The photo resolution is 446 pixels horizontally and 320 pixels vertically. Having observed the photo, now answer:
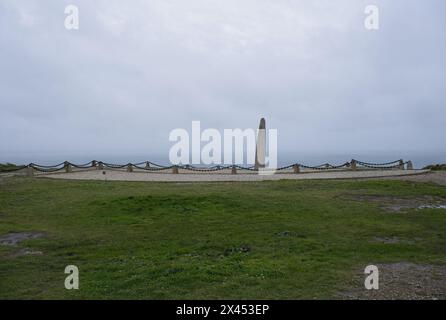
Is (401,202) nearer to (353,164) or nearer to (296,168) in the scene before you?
(296,168)

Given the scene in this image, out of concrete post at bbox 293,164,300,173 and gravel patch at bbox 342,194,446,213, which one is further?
concrete post at bbox 293,164,300,173

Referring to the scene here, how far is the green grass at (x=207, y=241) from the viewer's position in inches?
232

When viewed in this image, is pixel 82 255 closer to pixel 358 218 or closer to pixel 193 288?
pixel 193 288

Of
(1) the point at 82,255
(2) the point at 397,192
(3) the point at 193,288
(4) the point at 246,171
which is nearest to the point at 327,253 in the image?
(3) the point at 193,288

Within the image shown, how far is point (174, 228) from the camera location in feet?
32.0

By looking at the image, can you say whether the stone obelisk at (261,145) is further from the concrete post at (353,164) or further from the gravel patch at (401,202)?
the gravel patch at (401,202)

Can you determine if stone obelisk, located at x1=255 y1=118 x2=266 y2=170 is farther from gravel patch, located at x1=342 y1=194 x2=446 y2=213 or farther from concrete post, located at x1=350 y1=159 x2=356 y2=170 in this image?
gravel patch, located at x1=342 y1=194 x2=446 y2=213

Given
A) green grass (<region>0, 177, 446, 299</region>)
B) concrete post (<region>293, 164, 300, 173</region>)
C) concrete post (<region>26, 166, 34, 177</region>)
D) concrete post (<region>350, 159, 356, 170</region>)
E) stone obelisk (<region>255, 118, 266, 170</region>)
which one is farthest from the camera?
stone obelisk (<region>255, 118, 266, 170</region>)

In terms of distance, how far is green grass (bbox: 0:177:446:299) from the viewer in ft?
19.4

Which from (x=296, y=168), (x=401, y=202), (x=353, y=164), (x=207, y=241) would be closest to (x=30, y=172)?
(x=296, y=168)

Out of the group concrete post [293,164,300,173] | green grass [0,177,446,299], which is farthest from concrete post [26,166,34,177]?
concrete post [293,164,300,173]

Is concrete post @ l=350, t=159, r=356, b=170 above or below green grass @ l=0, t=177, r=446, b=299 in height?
above

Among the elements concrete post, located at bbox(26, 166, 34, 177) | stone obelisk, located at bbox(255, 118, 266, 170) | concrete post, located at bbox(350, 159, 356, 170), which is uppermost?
stone obelisk, located at bbox(255, 118, 266, 170)

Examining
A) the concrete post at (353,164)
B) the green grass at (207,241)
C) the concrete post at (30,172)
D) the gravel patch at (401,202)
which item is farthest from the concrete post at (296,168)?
the concrete post at (30,172)
